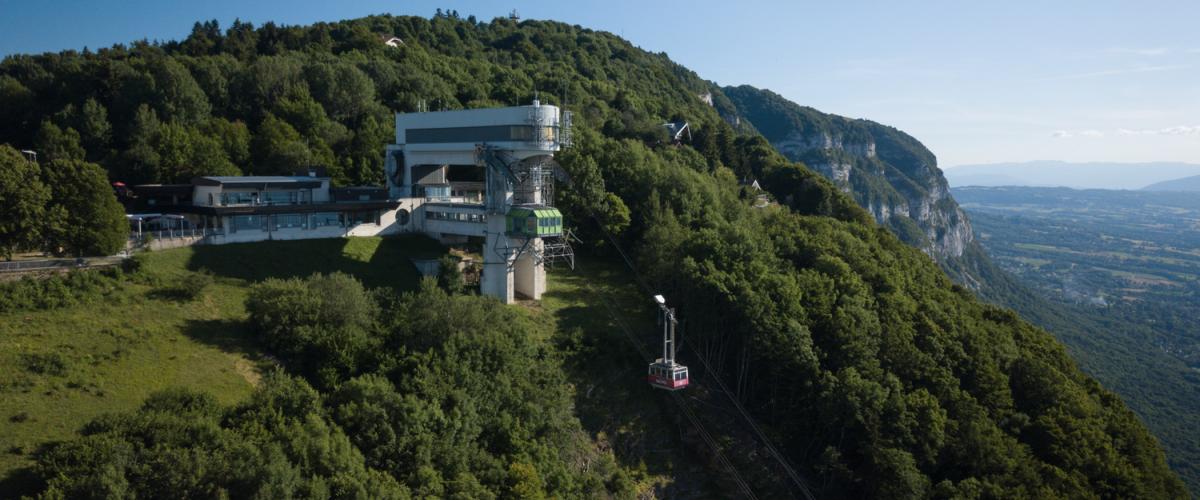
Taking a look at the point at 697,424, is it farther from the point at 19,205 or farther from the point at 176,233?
the point at 19,205

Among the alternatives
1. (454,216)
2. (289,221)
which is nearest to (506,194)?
(454,216)

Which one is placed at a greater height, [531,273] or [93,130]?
[93,130]

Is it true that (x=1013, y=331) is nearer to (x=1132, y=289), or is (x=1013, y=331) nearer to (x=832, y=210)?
(x=832, y=210)

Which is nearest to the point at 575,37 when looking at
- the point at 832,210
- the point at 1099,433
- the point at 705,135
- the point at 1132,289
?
the point at 705,135

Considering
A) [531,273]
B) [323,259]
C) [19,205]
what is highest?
[19,205]

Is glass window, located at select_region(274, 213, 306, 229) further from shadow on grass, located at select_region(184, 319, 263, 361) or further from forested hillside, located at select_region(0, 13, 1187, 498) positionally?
shadow on grass, located at select_region(184, 319, 263, 361)

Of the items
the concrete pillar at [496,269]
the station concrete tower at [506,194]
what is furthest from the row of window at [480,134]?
the concrete pillar at [496,269]
